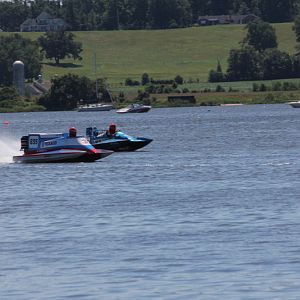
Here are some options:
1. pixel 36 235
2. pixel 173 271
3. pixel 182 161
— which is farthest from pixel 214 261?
pixel 182 161

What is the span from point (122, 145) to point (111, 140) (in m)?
1.66

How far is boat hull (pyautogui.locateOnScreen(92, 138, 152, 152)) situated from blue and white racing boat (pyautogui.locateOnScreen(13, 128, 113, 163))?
685cm

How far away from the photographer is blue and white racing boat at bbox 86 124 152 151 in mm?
90375

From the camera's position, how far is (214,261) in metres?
39.7

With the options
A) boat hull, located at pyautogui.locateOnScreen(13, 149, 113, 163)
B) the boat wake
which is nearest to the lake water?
boat hull, located at pyautogui.locateOnScreen(13, 149, 113, 163)

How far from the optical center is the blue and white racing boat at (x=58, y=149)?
265 ft

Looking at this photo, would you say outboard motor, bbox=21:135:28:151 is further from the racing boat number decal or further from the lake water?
the lake water

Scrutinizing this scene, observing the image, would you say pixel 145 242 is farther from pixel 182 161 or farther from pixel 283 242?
pixel 182 161

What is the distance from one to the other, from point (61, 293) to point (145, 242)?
8190 millimetres

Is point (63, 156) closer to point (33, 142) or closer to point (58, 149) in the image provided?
point (58, 149)

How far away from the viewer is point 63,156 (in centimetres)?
8156

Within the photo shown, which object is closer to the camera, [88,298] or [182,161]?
[88,298]

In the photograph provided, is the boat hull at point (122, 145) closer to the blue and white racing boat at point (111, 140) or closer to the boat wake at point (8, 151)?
the blue and white racing boat at point (111, 140)

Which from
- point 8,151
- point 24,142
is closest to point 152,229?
Answer: point 24,142
